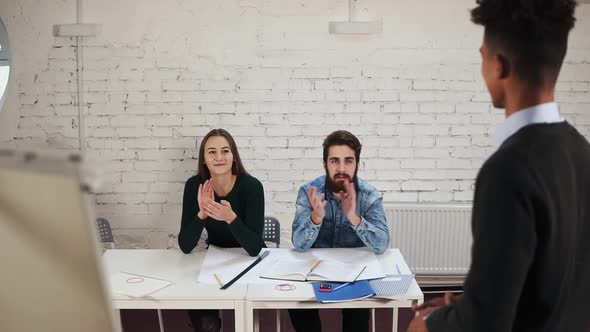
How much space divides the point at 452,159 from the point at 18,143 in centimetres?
292

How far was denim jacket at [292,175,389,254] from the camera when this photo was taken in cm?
279

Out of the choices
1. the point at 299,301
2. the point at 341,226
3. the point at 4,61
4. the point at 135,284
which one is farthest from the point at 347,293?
the point at 4,61

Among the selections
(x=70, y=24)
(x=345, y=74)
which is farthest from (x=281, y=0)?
(x=70, y=24)

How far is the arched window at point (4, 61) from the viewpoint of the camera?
3.54m

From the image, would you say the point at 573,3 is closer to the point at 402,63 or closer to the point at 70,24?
the point at 402,63

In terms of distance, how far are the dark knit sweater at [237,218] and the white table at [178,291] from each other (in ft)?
0.50

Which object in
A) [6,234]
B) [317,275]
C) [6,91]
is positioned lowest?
[317,275]

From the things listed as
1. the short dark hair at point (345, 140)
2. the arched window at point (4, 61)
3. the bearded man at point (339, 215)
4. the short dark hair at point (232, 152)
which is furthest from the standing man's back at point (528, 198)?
the arched window at point (4, 61)

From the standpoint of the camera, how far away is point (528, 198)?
103 centimetres

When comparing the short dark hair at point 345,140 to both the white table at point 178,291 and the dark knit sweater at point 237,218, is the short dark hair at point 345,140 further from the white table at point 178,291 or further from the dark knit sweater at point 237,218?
the white table at point 178,291

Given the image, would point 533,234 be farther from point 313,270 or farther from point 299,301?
point 313,270

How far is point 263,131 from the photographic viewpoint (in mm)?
3855

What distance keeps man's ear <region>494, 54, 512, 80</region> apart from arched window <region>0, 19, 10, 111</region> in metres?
3.27

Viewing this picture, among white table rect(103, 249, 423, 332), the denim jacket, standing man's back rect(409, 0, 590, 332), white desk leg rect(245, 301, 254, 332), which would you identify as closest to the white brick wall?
the denim jacket
